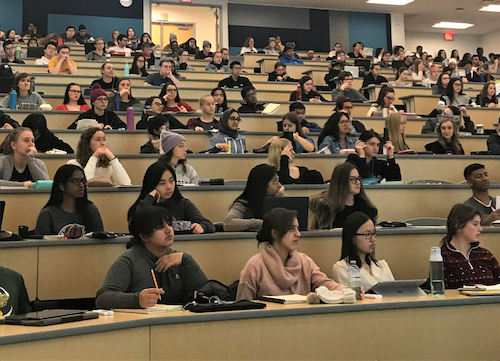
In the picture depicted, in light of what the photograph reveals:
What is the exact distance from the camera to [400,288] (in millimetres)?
2463

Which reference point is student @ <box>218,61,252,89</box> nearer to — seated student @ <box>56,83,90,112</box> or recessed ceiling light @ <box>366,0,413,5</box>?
seated student @ <box>56,83,90,112</box>

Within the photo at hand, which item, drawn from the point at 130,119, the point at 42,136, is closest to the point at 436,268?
the point at 42,136

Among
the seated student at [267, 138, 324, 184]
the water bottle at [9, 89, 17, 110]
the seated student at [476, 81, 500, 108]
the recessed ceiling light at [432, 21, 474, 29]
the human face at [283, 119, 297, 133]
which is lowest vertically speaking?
the seated student at [267, 138, 324, 184]

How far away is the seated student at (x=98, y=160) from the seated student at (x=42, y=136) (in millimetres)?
553

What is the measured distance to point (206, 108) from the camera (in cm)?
607

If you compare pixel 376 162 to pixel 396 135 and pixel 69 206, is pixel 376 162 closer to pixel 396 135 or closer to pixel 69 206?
pixel 396 135

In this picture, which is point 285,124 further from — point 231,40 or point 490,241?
point 231,40

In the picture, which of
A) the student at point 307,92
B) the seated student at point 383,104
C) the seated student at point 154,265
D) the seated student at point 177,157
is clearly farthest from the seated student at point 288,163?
the student at point 307,92

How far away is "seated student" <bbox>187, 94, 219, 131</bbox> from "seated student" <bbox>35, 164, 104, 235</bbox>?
2600 millimetres

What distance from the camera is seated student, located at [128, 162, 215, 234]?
3337 mm

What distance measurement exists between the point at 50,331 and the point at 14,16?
13.2 m

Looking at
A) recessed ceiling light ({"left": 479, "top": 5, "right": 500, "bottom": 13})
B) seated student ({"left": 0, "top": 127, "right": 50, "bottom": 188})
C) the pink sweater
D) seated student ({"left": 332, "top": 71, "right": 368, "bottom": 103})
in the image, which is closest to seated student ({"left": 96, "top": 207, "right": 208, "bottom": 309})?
the pink sweater

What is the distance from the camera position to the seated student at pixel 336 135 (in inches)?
219

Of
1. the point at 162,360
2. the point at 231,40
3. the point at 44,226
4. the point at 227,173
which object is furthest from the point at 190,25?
the point at 162,360
